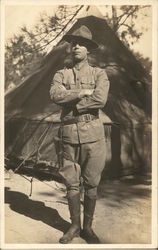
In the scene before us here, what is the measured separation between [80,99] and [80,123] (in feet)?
0.60

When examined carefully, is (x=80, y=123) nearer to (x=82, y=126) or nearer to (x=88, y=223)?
(x=82, y=126)

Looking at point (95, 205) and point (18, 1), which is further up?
point (18, 1)

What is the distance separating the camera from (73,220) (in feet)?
10.7

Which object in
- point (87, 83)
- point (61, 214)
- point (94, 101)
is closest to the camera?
point (94, 101)

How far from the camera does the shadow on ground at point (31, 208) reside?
345 centimetres

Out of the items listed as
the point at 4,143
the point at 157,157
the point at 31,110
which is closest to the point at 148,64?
the point at 157,157

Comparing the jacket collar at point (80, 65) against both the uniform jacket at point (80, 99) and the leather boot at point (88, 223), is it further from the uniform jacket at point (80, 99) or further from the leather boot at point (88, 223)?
the leather boot at point (88, 223)

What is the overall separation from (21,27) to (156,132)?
4.66 feet

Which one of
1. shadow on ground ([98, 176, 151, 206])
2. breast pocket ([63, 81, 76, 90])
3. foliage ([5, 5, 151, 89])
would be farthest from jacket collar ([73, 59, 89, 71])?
shadow on ground ([98, 176, 151, 206])

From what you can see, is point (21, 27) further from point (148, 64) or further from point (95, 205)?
point (95, 205)

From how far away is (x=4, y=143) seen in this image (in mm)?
3500

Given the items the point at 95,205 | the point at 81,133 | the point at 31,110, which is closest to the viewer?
the point at 81,133

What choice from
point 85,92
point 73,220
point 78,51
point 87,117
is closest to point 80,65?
point 78,51

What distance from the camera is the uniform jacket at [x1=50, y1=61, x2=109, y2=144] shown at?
10.2ft
